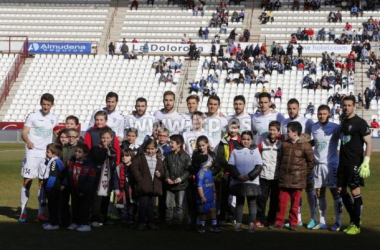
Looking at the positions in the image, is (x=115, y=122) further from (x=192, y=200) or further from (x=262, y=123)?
(x=262, y=123)

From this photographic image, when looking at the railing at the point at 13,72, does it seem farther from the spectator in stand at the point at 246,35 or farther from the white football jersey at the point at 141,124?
the white football jersey at the point at 141,124

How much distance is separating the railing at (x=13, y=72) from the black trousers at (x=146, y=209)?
120 ft

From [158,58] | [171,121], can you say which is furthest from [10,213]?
[158,58]

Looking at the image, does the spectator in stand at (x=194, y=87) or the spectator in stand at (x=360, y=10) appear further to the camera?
the spectator in stand at (x=360, y=10)

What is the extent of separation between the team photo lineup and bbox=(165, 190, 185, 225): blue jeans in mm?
17

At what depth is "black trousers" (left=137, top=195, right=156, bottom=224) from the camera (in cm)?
1126

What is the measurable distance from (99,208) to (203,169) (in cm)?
179

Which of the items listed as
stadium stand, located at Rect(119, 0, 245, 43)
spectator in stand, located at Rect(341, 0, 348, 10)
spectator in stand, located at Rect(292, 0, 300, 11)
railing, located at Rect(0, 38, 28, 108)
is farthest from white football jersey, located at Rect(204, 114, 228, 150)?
spectator in stand, located at Rect(292, 0, 300, 11)

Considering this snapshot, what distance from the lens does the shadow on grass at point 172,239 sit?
9.89 meters

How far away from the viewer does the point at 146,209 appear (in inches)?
445

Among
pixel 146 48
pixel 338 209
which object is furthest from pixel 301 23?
pixel 338 209

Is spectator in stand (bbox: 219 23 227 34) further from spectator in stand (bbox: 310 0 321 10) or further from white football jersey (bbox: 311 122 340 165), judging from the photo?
white football jersey (bbox: 311 122 340 165)

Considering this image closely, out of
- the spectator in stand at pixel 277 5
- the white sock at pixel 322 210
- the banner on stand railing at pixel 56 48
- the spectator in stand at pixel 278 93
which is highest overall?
the spectator in stand at pixel 277 5

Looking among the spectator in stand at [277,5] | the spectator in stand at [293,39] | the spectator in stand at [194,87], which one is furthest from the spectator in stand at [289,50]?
the spectator in stand at [277,5]
